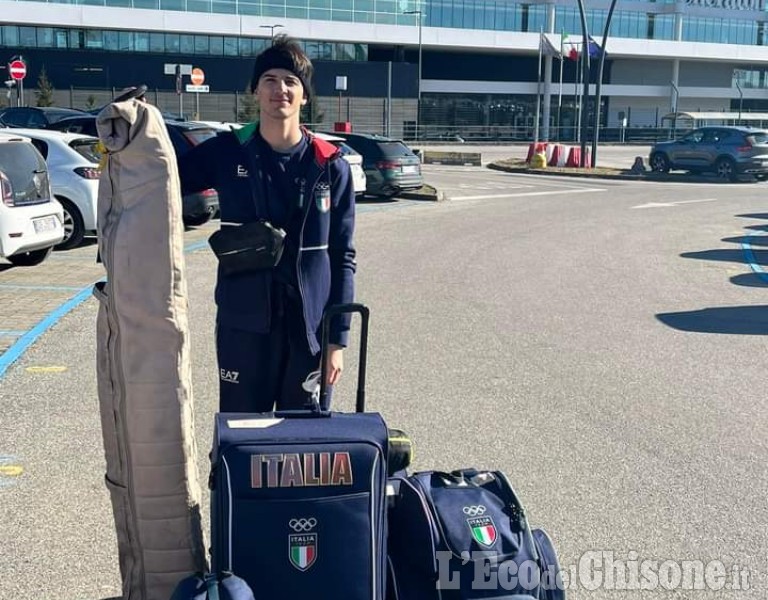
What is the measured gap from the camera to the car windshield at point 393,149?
21775mm

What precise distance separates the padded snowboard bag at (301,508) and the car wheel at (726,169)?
3072cm

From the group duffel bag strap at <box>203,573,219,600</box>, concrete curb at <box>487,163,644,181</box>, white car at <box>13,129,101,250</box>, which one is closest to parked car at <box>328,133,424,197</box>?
white car at <box>13,129,101,250</box>

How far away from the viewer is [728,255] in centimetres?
1446

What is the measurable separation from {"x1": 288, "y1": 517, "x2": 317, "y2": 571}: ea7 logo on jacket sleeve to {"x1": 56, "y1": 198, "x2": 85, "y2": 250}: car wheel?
10900mm

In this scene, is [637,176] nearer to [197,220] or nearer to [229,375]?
[197,220]

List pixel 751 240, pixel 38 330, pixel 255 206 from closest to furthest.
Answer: pixel 255 206
pixel 38 330
pixel 751 240

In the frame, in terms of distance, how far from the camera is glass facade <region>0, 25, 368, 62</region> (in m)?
55.9

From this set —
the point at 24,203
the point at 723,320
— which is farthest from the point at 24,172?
the point at 723,320

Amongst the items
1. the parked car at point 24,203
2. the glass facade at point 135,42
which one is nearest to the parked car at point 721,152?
the parked car at point 24,203

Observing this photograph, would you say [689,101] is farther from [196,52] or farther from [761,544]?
[761,544]

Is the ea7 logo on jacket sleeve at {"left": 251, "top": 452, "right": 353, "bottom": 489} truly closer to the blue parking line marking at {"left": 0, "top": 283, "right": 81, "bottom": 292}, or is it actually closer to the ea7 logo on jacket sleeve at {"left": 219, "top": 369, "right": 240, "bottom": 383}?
the ea7 logo on jacket sleeve at {"left": 219, "top": 369, "right": 240, "bottom": 383}

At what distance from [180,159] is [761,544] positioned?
9.90 ft

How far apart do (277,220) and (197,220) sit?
12288 mm

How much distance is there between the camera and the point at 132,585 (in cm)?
336
